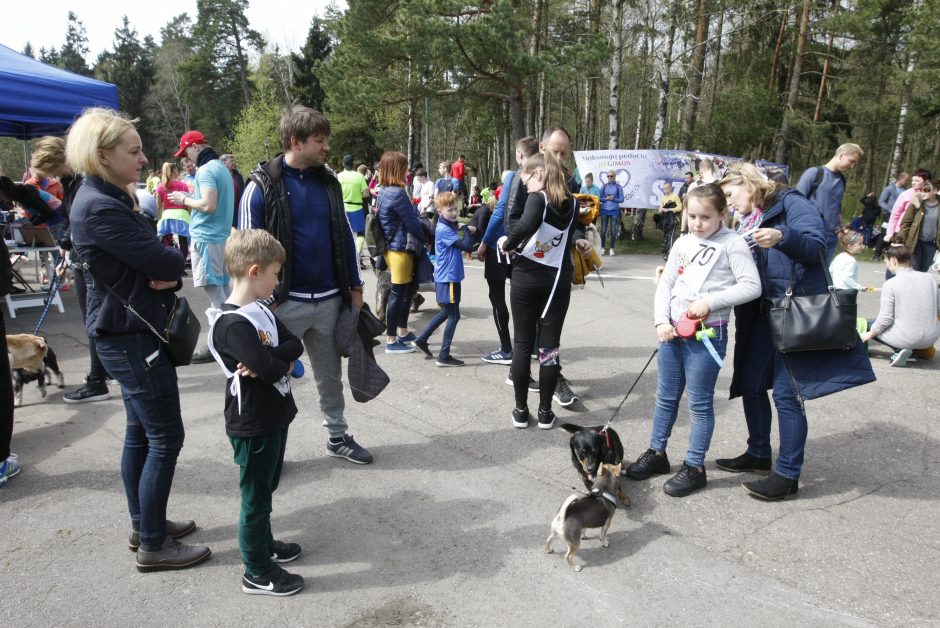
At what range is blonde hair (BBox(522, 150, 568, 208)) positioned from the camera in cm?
383

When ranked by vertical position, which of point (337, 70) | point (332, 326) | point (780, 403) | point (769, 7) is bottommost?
point (780, 403)

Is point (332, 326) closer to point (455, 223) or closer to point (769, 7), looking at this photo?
point (455, 223)

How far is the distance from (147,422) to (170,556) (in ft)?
2.14

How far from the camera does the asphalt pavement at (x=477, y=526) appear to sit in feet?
8.20

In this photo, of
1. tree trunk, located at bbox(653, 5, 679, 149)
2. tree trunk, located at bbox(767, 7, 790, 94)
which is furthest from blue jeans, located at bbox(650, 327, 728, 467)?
tree trunk, located at bbox(767, 7, 790, 94)

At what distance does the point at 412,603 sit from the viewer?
8.30 feet

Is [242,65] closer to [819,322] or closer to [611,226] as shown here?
[611,226]

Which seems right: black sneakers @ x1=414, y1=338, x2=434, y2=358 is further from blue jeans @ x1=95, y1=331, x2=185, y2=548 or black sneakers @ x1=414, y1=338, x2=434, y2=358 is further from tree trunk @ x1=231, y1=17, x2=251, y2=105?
tree trunk @ x1=231, y1=17, x2=251, y2=105

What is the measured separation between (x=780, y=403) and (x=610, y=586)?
148 cm

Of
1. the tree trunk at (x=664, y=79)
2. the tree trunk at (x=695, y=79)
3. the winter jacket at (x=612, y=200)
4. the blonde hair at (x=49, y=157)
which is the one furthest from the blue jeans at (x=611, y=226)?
the blonde hair at (x=49, y=157)

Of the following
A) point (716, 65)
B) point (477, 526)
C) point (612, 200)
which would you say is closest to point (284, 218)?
point (477, 526)

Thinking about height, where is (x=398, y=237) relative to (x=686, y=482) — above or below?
above

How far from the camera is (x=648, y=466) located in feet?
11.6

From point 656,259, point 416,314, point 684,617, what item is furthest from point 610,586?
point 656,259
